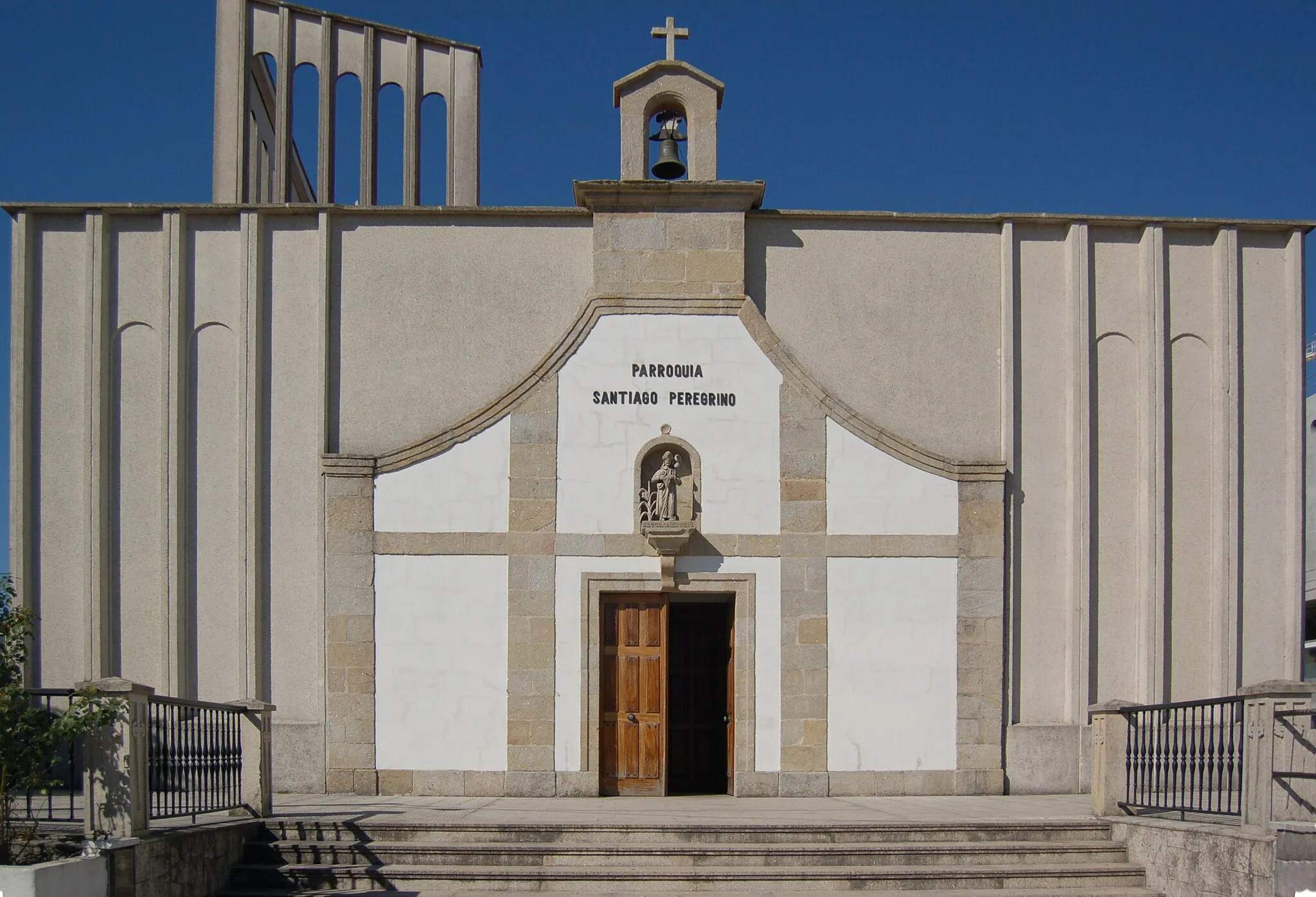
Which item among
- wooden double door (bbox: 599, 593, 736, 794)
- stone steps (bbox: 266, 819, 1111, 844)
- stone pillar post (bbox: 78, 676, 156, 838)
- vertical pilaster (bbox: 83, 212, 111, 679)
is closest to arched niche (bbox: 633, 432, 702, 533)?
wooden double door (bbox: 599, 593, 736, 794)

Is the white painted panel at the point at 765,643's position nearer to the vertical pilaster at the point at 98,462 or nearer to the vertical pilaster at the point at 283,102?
the vertical pilaster at the point at 98,462

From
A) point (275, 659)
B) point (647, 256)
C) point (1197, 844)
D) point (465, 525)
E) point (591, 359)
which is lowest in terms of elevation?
point (1197, 844)

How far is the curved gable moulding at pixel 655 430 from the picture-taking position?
46.1ft

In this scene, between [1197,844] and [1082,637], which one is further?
[1082,637]

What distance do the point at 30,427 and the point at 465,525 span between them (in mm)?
5064

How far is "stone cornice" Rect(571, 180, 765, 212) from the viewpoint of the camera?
14.3 metres

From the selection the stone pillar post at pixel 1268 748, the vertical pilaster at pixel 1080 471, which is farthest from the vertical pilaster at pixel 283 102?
the stone pillar post at pixel 1268 748

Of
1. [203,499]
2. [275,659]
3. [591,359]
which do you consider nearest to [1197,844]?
[591,359]

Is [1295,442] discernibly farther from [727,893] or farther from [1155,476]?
[727,893]

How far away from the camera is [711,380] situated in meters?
14.4

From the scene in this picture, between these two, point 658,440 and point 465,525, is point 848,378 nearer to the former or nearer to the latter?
point 658,440

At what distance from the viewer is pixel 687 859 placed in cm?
1084

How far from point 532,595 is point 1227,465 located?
8003 millimetres

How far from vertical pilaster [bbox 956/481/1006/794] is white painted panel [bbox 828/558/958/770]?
0.34 feet
